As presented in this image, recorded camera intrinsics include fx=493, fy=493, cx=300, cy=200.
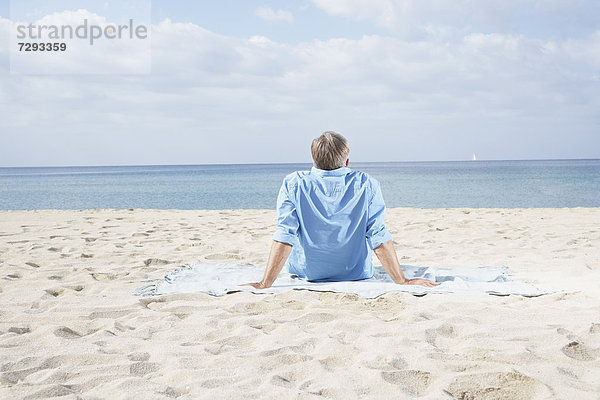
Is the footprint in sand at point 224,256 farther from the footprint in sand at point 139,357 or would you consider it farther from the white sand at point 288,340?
the footprint in sand at point 139,357

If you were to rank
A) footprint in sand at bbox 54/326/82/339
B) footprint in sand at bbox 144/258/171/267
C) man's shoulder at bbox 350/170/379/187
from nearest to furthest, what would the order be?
1. footprint in sand at bbox 54/326/82/339
2. man's shoulder at bbox 350/170/379/187
3. footprint in sand at bbox 144/258/171/267

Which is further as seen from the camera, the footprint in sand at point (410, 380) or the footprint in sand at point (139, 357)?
the footprint in sand at point (139, 357)

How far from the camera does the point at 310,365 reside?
2.33 m

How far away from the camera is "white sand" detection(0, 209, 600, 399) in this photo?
212cm

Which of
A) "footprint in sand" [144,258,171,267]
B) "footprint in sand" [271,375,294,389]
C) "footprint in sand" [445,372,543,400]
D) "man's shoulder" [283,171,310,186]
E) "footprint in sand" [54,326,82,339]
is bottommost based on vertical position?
"footprint in sand" [144,258,171,267]

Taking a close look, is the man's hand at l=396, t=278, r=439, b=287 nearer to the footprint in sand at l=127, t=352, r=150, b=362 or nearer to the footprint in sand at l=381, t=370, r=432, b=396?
the footprint in sand at l=381, t=370, r=432, b=396

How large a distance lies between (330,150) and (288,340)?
1534mm

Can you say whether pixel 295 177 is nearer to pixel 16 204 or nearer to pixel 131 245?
pixel 131 245

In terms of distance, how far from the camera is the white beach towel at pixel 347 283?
11.8 feet

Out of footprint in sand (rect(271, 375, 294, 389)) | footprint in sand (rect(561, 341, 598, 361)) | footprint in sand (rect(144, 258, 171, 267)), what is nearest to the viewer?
footprint in sand (rect(271, 375, 294, 389))

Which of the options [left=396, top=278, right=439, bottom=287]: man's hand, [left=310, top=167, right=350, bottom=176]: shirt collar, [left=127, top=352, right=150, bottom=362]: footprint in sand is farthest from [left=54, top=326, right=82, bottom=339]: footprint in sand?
[left=396, top=278, right=439, bottom=287]: man's hand

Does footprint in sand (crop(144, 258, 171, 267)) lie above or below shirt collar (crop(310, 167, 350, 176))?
below

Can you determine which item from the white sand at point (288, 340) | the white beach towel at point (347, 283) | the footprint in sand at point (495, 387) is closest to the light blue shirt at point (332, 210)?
the white beach towel at point (347, 283)

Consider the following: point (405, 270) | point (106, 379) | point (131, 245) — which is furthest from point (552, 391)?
point (131, 245)
